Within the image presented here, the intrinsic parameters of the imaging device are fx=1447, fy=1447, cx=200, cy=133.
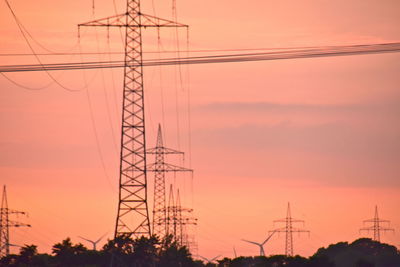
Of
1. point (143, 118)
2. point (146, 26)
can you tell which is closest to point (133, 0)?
point (146, 26)

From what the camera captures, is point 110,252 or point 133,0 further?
point 110,252

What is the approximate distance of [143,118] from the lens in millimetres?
154375

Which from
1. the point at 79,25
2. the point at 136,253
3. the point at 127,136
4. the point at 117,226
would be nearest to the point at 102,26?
the point at 79,25

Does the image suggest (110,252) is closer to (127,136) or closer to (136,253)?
(136,253)

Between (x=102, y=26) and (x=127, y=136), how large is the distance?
39.0 ft

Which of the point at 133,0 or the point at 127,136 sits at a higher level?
the point at 133,0

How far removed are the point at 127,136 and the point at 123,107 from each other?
3205 millimetres

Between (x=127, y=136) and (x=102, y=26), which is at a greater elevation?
(x=102, y=26)

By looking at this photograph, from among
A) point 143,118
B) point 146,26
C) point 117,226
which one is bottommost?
point 117,226

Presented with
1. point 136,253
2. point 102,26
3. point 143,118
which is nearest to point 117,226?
point 143,118

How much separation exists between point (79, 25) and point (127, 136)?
12735 millimetres

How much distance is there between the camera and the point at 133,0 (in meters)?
155

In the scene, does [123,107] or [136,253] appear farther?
[136,253]

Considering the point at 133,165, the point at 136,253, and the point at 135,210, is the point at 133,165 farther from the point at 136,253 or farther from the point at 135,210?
the point at 136,253
